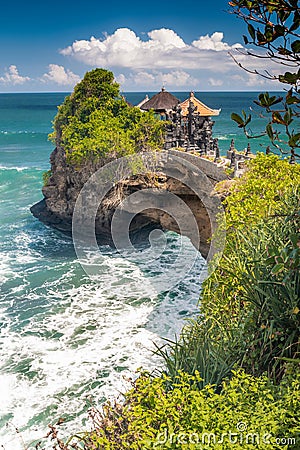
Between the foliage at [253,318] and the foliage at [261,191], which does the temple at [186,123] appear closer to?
the foliage at [261,191]

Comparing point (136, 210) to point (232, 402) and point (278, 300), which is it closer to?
point (278, 300)

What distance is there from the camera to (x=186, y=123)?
862 inches

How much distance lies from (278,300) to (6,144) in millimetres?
56695

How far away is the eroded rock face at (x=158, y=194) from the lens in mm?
17844

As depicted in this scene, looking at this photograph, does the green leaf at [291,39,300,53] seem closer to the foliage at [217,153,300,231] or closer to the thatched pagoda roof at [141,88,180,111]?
the foliage at [217,153,300,231]

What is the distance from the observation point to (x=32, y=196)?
105ft

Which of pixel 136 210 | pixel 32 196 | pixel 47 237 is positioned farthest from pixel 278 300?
pixel 32 196

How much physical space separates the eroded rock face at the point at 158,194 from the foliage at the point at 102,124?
2.75 ft

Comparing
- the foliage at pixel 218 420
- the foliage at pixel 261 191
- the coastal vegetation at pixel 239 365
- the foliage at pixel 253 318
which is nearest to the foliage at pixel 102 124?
the foliage at pixel 261 191

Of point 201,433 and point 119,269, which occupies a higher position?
point 201,433

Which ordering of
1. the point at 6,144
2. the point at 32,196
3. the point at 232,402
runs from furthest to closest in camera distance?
the point at 6,144 < the point at 32,196 < the point at 232,402

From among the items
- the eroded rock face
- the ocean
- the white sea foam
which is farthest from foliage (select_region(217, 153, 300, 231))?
the eroded rock face

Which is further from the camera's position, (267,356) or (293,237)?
(267,356)

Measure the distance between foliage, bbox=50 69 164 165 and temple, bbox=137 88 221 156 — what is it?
0.66 m
